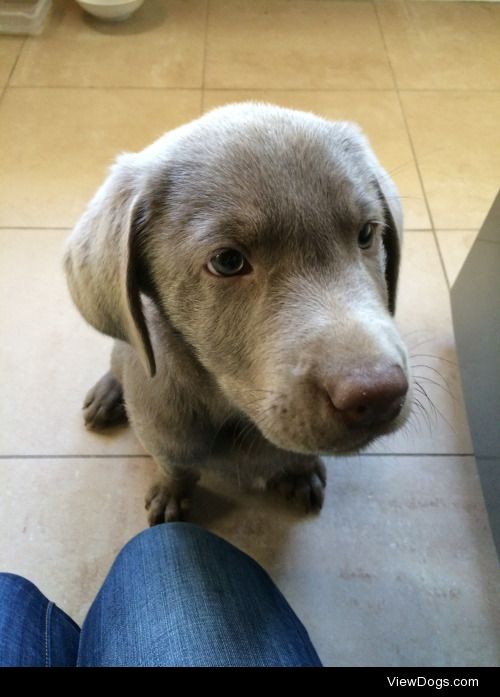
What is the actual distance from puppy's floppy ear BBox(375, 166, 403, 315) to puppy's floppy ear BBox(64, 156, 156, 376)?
1.45ft

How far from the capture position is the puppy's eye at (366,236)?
1.01 metres

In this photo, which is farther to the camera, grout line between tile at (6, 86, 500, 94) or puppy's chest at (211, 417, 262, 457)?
grout line between tile at (6, 86, 500, 94)

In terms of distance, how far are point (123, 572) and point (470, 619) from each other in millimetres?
898

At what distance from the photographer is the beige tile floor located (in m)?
1.56

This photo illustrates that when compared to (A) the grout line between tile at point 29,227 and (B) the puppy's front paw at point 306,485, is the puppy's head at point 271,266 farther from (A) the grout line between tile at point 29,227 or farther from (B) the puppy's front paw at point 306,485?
(A) the grout line between tile at point 29,227

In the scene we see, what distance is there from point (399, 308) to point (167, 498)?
3.38 feet

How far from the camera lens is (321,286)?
36.9 inches

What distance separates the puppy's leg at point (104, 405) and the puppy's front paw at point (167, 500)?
277mm

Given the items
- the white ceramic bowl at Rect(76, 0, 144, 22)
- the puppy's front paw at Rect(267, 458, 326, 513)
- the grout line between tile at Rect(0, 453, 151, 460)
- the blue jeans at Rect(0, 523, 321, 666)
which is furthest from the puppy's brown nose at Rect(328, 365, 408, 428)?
the white ceramic bowl at Rect(76, 0, 144, 22)

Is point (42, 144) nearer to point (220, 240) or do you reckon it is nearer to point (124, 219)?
point (124, 219)

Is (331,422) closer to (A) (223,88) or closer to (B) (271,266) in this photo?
(B) (271,266)

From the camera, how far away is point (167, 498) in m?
1.60

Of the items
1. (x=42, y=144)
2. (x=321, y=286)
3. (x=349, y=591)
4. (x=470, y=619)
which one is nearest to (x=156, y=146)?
(x=321, y=286)

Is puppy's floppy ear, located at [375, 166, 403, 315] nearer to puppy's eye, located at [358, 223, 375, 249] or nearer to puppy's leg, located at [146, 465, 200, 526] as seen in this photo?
puppy's eye, located at [358, 223, 375, 249]
